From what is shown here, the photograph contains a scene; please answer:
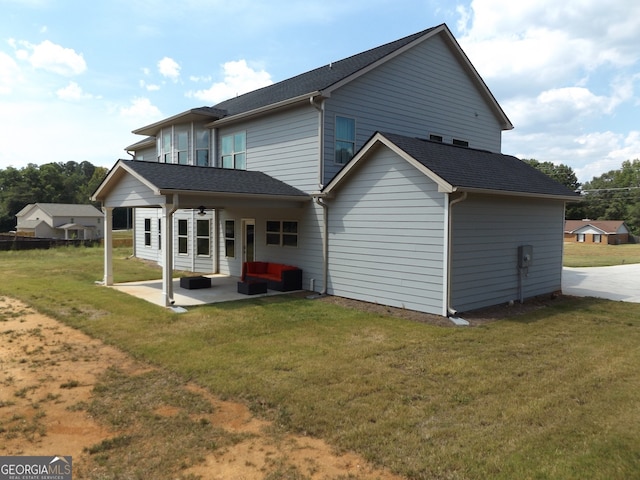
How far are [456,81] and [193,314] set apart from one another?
40.0 feet

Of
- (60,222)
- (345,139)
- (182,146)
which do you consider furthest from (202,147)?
(60,222)

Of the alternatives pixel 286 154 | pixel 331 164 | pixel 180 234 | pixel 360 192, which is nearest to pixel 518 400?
pixel 360 192

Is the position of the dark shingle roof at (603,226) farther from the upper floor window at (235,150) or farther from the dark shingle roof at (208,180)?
the dark shingle roof at (208,180)

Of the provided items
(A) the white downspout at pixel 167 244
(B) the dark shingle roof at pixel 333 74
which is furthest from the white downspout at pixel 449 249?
(A) the white downspout at pixel 167 244

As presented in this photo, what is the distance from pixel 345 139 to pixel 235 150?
15.3 ft

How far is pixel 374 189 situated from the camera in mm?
10781

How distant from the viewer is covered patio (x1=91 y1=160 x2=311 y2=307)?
10523mm

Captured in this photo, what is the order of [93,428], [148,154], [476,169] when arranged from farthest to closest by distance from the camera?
[148,154]
[476,169]
[93,428]

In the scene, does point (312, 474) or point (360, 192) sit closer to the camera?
point (312, 474)

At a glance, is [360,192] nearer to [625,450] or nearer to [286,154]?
[286,154]

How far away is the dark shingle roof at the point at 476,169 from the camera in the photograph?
31.4ft

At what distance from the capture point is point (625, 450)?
13.3 ft

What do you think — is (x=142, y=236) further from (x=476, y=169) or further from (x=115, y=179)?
(x=476, y=169)

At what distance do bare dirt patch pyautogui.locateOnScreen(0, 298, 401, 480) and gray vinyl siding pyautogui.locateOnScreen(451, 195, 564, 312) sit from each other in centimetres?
628
